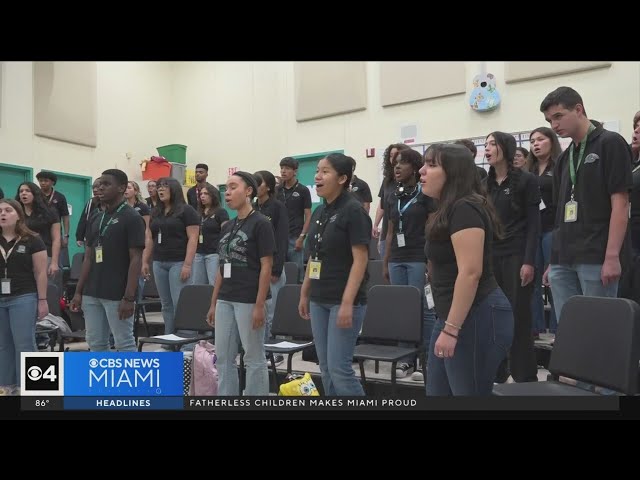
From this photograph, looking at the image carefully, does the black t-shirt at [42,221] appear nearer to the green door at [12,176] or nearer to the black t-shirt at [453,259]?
the green door at [12,176]

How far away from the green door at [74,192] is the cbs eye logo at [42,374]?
195 inches

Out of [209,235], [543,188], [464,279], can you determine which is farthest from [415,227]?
[209,235]

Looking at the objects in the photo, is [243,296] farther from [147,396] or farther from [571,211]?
[571,211]

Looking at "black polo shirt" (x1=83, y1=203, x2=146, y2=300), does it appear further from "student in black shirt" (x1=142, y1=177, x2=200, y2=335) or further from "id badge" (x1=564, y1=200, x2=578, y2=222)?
"id badge" (x1=564, y1=200, x2=578, y2=222)

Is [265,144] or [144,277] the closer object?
[144,277]

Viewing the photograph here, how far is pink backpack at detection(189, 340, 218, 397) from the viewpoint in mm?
2506

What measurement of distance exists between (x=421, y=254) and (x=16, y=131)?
17.1 feet

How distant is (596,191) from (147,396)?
1.82 metres

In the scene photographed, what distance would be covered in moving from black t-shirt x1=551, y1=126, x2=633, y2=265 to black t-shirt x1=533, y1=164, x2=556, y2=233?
1018mm

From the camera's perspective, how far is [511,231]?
2.53m

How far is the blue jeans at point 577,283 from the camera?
2.08m
